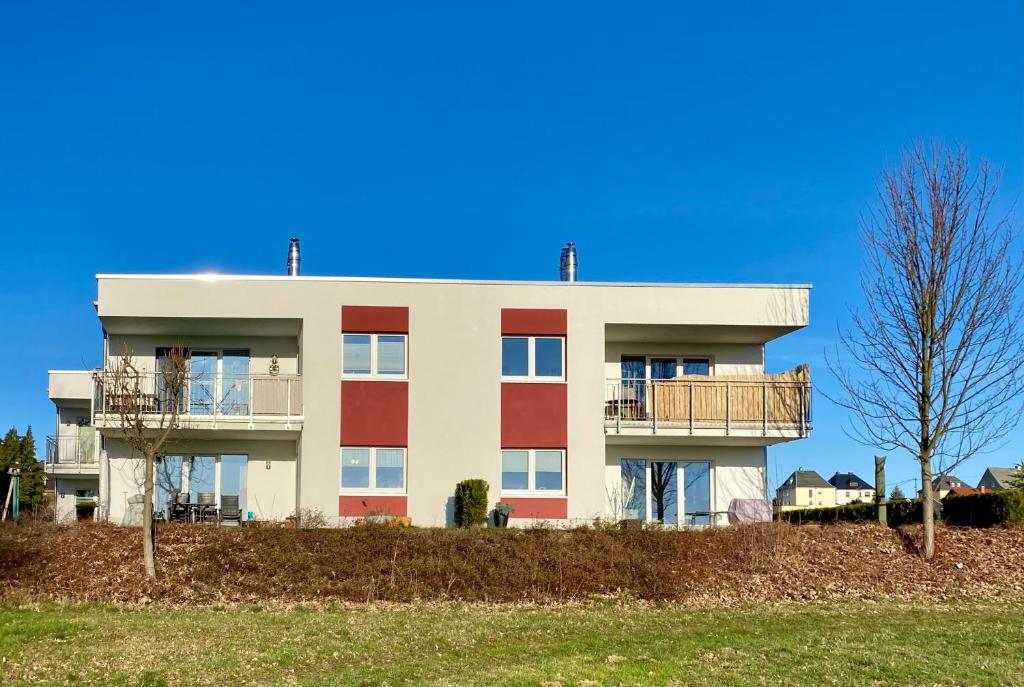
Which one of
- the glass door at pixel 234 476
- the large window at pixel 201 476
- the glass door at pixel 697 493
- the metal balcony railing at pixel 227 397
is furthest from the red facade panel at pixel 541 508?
the large window at pixel 201 476

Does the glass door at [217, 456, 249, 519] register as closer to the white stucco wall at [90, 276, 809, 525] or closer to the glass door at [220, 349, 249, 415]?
the white stucco wall at [90, 276, 809, 525]

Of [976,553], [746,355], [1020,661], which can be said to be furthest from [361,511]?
[1020,661]

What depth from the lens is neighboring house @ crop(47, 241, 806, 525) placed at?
78.6 feet

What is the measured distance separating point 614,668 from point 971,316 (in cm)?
1156

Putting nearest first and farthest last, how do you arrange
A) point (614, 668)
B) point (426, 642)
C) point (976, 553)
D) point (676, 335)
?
1. point (614, 668)
2. point (426, 642)
3. point (976, 553)
4. point (676, 335)

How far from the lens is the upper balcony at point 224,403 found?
76.2 ft

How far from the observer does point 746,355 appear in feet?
86.3

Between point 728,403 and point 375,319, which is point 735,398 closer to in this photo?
point 728,403

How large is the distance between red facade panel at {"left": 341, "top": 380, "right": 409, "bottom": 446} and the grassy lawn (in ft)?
25.2

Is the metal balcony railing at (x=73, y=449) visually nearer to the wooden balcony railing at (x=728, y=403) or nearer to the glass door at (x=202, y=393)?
the glass door at (x=202, y=393)

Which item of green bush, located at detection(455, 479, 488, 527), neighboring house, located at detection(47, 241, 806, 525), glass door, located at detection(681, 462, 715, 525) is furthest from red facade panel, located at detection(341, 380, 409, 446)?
glass door, located at detection(681, 462, 715, 525)

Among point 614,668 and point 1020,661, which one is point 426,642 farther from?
point 1020,661

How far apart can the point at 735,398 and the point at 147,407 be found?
12965mm

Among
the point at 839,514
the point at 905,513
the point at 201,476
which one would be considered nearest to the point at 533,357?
the point at 839,514
